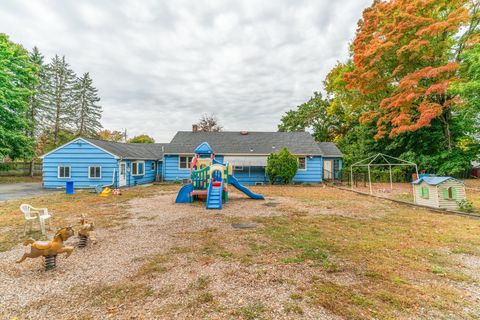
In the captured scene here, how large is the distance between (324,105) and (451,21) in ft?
63.9

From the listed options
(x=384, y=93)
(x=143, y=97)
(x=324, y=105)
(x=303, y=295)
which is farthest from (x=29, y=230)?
(x=324, y=105)

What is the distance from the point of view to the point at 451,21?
14.8 meters

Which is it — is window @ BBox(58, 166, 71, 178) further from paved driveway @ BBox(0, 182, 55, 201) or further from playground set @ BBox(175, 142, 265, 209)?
playground set @ BBox(175, 142, 265, 209)

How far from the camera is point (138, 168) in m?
20.2

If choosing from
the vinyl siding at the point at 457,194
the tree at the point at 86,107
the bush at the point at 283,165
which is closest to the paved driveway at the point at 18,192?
the bush at the point at 283,165

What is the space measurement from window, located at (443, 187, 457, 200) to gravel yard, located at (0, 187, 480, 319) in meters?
2.79

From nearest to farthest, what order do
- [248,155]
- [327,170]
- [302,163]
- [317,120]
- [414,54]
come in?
→ [414,54] → [302,163] → [248,155] → [327,170] → [317,120]

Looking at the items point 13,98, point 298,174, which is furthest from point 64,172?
point 298,174

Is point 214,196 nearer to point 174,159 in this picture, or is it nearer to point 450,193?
point 450,193

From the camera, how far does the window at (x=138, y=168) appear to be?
765 inches

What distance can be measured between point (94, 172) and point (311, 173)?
18.4m

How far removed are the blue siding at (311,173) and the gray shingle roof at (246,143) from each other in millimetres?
817

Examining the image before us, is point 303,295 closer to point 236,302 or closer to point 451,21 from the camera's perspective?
point 236,302

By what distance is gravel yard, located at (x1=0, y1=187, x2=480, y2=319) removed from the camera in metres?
3.00
